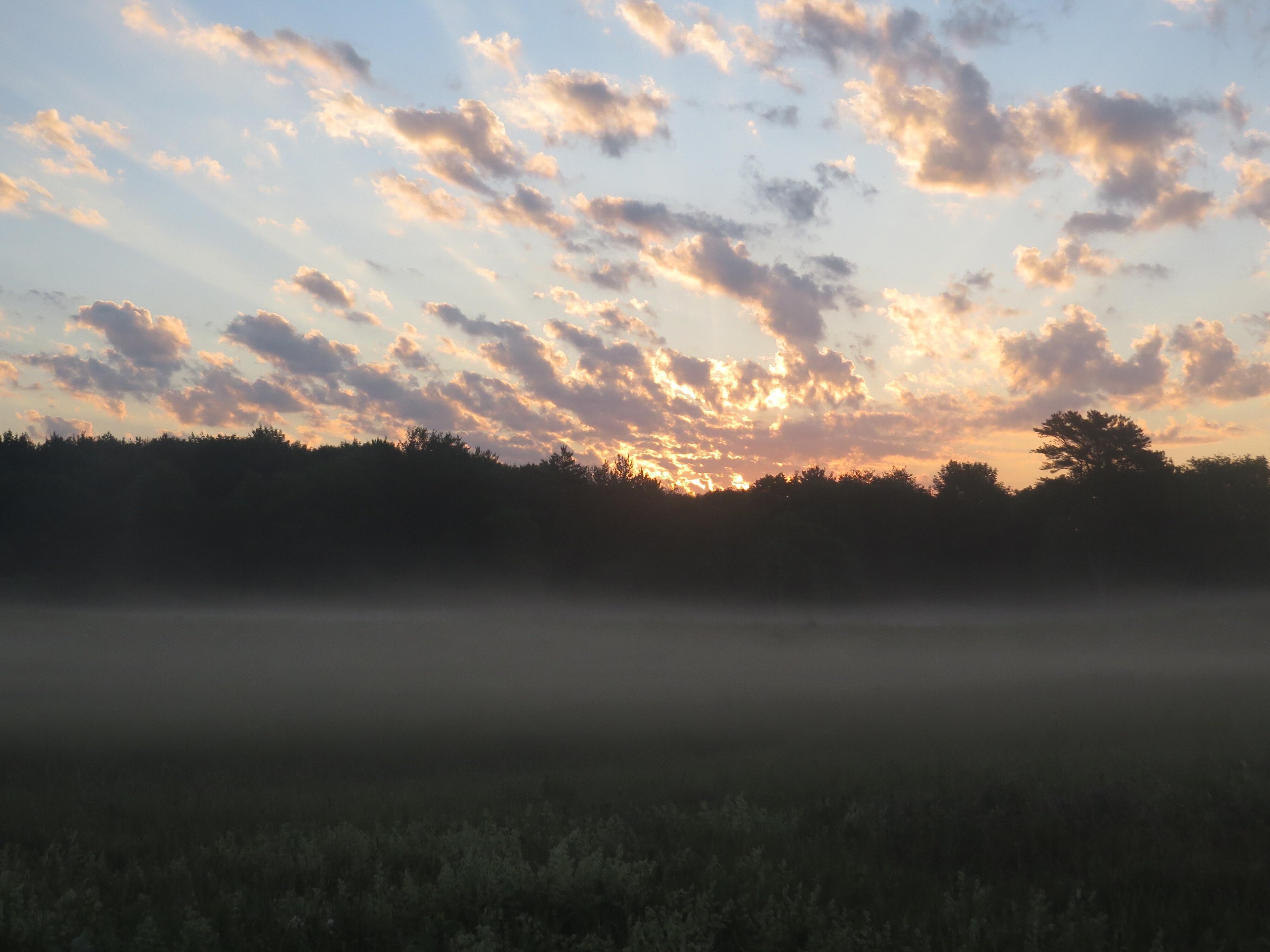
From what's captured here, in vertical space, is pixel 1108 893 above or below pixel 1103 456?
below

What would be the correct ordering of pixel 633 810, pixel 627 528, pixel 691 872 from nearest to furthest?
pixel 691 872
pixel 633 810
pixel 627 528

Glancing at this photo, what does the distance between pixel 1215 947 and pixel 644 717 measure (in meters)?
17.2

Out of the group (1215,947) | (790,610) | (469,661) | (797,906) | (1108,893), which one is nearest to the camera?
(1215,947)

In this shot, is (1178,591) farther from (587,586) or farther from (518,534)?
(518,534)

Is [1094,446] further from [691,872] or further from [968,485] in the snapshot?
[691,872]

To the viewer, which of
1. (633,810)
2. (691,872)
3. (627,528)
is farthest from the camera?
(627,528)

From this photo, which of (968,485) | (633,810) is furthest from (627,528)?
(633,810)

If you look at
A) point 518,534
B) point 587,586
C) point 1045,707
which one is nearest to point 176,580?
point 518,534

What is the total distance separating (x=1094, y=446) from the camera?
77062 millimetres

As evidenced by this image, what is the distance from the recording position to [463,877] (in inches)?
288

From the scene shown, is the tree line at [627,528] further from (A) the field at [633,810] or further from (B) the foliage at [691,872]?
(B) the foliage at [691,872]

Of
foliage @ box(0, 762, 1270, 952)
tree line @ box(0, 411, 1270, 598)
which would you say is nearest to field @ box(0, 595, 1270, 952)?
foliage @ box(0, 762, 1270, 952)

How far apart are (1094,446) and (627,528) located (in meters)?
42.9

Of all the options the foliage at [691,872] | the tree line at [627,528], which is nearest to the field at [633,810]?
the foliage at [691,872]
